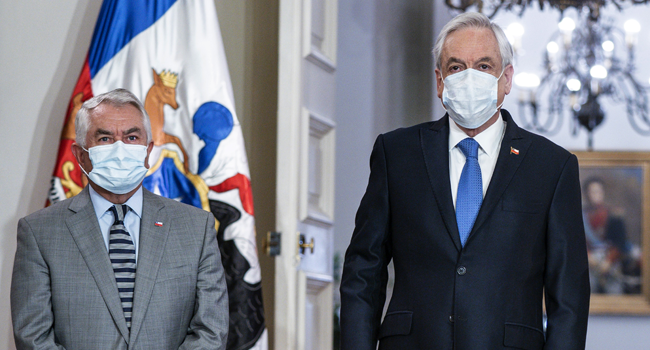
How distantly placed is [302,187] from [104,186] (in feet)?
4.43

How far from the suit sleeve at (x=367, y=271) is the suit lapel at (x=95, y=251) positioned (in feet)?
2.11

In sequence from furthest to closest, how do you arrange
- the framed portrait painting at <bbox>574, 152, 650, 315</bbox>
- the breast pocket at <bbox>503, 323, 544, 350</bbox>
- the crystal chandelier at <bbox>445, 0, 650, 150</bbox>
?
1. the framed portrait painting at <bbox>574, 152, 650, 315</bbox>
2. the crystal chandelier at <bbox>445, 0, 650, 150</bbox>
3. the breast pocket at <bbox>503, 323, 544, 350</bbox>

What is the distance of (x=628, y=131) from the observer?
24.4 ft

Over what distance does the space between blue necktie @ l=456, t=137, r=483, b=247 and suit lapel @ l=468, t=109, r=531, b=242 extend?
0.03 m

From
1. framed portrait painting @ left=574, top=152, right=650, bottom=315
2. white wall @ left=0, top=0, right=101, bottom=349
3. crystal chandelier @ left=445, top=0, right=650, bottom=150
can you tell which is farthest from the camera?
framed portrait painting @ left=574, top=152, right=650, bottom=315

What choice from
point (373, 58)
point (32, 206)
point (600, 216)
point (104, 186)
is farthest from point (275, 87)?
point (600, 216)

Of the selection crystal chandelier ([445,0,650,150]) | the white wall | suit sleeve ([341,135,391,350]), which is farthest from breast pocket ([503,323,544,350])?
crystal chandelier ([445,0,650,150])

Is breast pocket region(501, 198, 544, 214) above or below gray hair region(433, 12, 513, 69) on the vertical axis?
below

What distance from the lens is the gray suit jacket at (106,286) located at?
2.20 metres

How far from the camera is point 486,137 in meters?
2.13

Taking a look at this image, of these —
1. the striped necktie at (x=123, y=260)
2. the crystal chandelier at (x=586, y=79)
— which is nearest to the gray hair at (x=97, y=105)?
the striped necktie at (x=123, y=260)

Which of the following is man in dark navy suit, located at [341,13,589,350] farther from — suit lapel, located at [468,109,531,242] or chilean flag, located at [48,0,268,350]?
chilean flag, located at [48,0,268,350]

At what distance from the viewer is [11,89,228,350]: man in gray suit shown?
221 centimetres

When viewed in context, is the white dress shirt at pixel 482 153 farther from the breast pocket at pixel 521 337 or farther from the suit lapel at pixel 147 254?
the suit lapel at pixel 147 254
